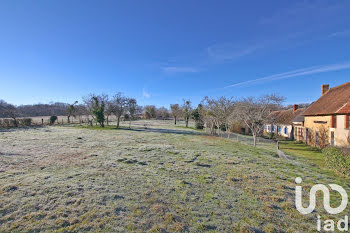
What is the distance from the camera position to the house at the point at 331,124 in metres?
11.4

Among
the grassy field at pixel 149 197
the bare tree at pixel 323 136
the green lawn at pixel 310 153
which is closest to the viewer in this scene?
the grassy field at pixel 149 197

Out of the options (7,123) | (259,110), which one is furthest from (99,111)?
(259,110)

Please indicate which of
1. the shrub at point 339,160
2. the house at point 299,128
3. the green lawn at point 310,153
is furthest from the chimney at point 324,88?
the shrub at point 339,160

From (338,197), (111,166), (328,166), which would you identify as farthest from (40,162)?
(328,166)

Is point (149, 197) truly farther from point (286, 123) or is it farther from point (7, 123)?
point (7, 123)

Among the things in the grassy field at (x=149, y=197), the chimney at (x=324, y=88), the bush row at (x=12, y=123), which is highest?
the chimney at (x=324, y=88)

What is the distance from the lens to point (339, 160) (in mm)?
7352

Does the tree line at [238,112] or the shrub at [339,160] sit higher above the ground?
the tree line at [238,112]

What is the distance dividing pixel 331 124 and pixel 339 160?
7.87m

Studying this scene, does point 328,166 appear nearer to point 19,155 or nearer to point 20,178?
point 20,178

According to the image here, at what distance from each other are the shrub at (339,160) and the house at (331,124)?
452 centimetres

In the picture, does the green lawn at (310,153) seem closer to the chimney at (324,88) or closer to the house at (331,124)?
the house at (331,124)

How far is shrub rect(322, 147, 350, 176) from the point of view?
6823mm

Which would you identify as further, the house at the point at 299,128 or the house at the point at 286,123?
the house at the point at 286,123
